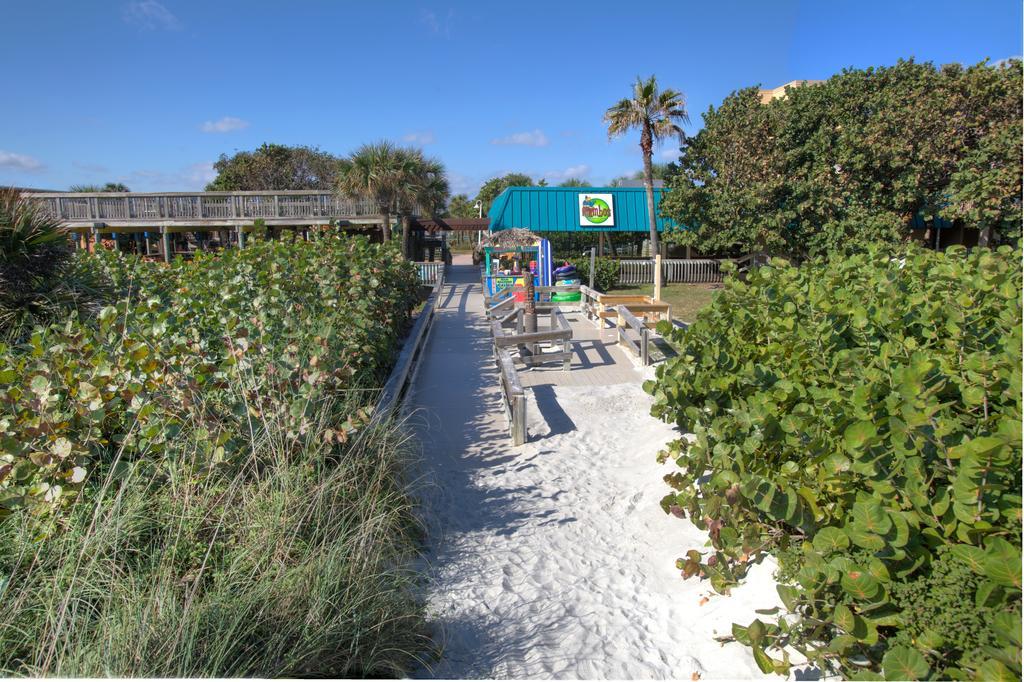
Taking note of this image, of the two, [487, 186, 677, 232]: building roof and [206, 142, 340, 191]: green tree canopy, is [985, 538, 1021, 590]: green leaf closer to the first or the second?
[487, 186, 677, 232]: building roof

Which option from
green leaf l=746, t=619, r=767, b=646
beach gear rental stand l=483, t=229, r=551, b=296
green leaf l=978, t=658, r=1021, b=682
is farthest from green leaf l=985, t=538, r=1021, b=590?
beach gear rental stand l=483, t=229, r=551, b=296

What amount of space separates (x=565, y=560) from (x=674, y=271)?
23377 millimetres

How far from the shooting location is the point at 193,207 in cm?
2725

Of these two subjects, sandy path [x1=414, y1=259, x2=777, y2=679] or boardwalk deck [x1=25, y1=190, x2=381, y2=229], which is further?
boardwalk deck [x1=25, y1=190, x2=381, y2=229]

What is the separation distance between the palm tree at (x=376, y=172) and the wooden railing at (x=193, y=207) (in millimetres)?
1683

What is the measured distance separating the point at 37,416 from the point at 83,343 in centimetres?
74

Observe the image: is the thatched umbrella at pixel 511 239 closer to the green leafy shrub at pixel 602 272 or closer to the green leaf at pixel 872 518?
the green leafy shrub at pixel 602 272

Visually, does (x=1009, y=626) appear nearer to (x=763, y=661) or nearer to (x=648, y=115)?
(x=763, y=661)

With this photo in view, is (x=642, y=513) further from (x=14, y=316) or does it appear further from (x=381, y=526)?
(x=14, y=316)

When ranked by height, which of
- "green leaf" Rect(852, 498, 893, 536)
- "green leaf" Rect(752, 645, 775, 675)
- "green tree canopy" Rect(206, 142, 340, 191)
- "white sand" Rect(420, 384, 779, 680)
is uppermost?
"green tree canopy" Rect(206, 142, 340, 191)

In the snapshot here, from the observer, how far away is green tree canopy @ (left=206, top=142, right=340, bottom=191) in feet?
157

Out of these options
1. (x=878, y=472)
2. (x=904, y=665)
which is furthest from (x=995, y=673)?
(x=878, y=472)

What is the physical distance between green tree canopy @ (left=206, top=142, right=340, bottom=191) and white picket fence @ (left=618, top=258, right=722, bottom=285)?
2836 centimetres

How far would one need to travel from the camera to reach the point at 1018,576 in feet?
6.32
